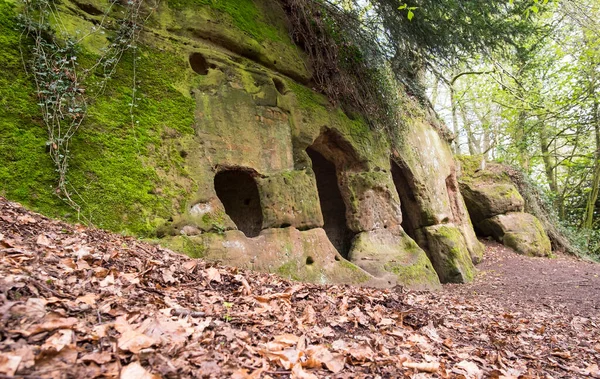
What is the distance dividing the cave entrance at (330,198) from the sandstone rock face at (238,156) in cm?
173

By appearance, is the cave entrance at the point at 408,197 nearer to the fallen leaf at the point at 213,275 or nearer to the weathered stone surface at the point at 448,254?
the weathered stone surface at the point at 448,254

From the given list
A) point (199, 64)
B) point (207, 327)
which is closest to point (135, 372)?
point (207, 327)

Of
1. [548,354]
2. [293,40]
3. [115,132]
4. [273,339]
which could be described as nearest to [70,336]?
[273,339]

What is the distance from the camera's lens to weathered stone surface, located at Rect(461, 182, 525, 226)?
1185 cm

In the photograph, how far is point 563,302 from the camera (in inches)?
241

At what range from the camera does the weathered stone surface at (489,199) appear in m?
11.9

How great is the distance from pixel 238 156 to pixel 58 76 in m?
2.32

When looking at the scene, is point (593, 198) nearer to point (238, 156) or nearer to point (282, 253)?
point (282, 253)

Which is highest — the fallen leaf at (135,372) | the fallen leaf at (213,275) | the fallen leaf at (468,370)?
the fallen leaf at (213,275)

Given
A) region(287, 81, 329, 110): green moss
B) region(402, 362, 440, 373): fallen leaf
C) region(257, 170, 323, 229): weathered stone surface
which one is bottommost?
region(402, 362, 440, 373): fallen leaf

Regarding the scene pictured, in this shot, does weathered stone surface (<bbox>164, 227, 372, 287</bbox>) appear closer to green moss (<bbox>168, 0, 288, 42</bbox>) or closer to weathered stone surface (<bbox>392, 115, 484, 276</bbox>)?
green moss (<bbox>168, 0, 288, 42</bbox>)

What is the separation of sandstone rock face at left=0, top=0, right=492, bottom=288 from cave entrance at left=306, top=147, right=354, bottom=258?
1.73 m

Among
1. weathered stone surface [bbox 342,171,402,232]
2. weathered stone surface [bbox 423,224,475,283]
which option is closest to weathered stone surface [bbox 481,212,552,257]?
weathered stone surface [bbox 423,224,475,283]

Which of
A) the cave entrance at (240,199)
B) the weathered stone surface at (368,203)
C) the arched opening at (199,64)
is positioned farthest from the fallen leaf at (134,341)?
the weathered stone surface at (368,203)
